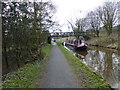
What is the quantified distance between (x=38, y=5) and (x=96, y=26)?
88.7 feet

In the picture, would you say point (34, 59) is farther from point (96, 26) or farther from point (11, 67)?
point (96, 26)

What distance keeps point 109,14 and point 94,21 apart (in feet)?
20.0

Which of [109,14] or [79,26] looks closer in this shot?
[109,14]

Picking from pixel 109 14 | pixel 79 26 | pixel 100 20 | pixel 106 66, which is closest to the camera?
pixel 106 66

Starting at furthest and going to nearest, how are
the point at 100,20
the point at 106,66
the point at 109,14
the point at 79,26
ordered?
1. the point at 79,26
2. the point at 100,20
3. the point at 109,14
4. the point at 106,66

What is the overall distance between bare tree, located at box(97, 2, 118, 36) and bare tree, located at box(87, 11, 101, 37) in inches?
93.0

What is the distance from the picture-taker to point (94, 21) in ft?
114

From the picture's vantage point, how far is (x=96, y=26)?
1399 inches

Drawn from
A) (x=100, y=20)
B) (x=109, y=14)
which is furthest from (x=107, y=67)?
(x=100, y=20)

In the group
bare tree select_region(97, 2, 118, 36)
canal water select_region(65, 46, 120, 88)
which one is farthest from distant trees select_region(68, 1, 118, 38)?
canal water select_region(65, 46, 120, 88)

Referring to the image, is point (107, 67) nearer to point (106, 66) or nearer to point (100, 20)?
point (106, 66)

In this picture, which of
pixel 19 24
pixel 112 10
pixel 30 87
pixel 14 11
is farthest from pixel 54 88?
pixel 112 10

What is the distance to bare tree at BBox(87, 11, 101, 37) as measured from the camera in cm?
3370

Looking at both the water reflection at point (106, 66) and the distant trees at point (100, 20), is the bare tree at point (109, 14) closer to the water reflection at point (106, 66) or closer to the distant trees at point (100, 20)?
the distant trees at point (100, 20)
